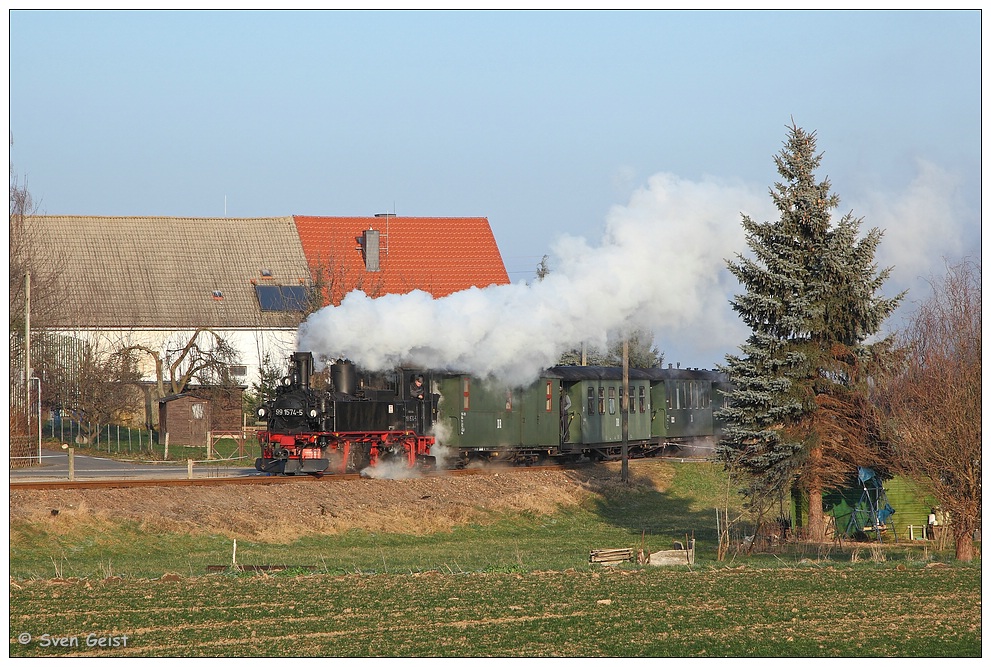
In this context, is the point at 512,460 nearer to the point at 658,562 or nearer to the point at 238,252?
the point at 658,562

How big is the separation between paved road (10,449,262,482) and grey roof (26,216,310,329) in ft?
39.4

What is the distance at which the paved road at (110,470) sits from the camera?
34.8 m

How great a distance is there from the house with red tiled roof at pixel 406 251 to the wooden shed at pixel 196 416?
11.8m

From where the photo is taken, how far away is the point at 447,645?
15023mm

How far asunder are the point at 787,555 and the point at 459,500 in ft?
29.6

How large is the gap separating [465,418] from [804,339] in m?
10.5

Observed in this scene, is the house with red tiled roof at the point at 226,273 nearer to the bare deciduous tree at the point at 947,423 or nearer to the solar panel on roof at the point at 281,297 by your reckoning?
the solar panel on roof at the point at 281,297

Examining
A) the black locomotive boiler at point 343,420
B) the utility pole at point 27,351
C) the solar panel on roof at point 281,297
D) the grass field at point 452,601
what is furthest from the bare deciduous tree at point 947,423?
the solar panel on roof at point 281,297

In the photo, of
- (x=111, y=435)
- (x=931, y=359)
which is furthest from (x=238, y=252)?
(x=931, y=359)

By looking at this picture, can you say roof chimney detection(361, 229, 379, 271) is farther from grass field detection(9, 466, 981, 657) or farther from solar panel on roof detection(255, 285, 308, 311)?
grass field detection(9, 466, 981, 657)

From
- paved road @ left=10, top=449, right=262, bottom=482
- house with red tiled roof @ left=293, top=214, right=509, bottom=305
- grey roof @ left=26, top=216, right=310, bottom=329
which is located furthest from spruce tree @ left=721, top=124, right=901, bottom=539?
house with red tiled roof @ left=293, top=214, right=509, bottom=305

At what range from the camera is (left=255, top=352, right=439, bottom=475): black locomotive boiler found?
102ft

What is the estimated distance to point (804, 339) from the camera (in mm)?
28984

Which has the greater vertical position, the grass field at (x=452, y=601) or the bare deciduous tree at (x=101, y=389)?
the bare deciduous tree at (x=101, y=389)
